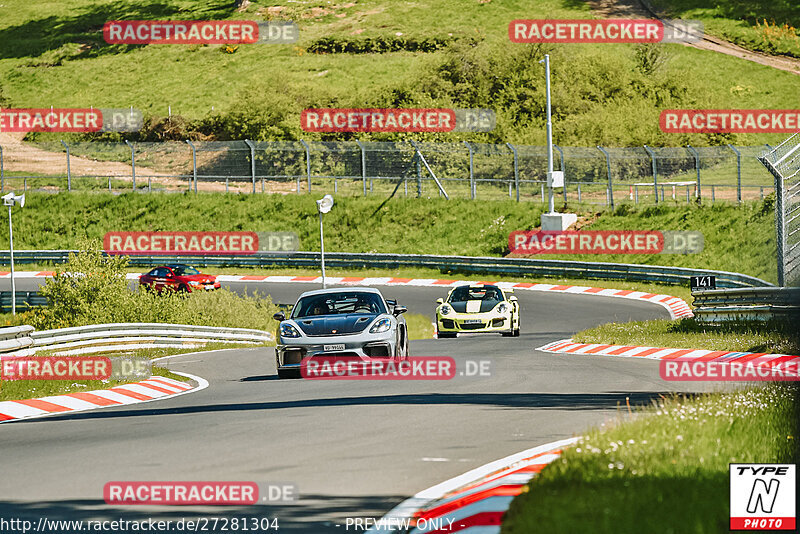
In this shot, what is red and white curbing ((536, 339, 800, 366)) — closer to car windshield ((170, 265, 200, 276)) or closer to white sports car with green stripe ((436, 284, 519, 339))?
white sports car with green stripe ((436, 284, 519, 339))

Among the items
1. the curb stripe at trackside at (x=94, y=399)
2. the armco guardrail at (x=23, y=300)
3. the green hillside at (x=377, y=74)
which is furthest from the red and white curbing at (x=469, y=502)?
the green hillside at (x=377, y=74)

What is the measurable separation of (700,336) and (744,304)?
111 cm

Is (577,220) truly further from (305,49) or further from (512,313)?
(305,49)

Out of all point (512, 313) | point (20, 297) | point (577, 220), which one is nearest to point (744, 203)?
point (577, 220)

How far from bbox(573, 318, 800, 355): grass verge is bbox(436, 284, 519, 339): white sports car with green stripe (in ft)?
6.94

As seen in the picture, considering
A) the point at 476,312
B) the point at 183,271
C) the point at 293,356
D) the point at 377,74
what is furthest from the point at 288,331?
the point at 377,74

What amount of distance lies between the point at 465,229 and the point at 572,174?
7.28m

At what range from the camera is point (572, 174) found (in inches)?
2050

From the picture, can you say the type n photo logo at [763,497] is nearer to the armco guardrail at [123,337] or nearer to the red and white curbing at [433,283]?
the armco guardrail at [123,337]

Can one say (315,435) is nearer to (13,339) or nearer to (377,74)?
(13,339)

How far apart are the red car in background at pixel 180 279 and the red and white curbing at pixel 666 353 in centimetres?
1890

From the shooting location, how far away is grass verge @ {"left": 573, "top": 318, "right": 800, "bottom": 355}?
1853 cm

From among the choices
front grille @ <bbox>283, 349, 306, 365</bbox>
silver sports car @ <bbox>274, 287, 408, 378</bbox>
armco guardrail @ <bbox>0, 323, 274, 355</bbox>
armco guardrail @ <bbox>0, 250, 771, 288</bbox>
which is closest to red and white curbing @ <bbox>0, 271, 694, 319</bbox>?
armco guardrail @ <bbox>0, 250, 771, 288</bbox>

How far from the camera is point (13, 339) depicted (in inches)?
694
